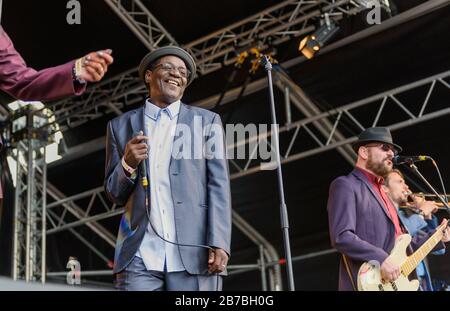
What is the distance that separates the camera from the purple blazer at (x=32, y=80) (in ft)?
8.54

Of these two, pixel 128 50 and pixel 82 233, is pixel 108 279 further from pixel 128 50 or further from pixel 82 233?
pixel 128 50

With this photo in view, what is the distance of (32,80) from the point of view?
275cm

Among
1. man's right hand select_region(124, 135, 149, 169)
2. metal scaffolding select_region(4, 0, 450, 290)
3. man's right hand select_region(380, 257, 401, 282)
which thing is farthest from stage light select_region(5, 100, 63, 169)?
man's right hand select_region(124, 135, 149, 169)

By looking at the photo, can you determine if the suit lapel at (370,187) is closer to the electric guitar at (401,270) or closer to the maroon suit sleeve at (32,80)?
the electric guitar at (401,270)

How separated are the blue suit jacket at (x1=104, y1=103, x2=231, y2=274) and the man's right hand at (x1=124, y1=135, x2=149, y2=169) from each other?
92 millimetres

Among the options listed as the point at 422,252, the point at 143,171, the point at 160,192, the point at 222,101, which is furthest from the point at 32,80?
the point at 222,101

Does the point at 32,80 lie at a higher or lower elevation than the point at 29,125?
lower

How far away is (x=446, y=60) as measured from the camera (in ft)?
26.0

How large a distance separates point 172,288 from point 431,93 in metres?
5.85

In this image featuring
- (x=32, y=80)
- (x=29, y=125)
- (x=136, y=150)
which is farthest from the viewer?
(x=29, y=125)

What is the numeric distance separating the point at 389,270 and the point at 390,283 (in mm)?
102

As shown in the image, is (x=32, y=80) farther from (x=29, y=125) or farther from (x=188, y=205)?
(x=29, y=125)
